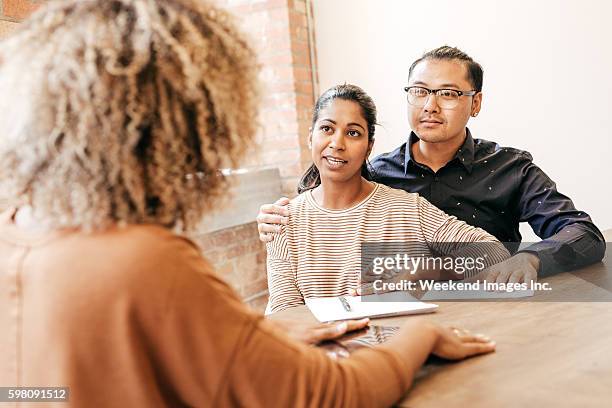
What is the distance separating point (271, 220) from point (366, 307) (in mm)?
561

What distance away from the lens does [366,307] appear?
4.88 feet

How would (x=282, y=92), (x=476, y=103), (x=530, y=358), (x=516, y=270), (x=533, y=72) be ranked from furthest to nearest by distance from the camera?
(x=282, y=92)
(x=533, y=72)
(x=476, y=103)
(x=516, y=270)
(x=530, y=358)

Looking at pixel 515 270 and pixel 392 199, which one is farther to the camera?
pixel 392 199

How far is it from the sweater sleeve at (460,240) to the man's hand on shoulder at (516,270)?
93 mm

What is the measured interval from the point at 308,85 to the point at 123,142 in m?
2.93

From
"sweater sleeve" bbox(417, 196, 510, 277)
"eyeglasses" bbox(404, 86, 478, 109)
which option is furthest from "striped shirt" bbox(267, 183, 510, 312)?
"eyeglasses" bbox(404, 86, 478, 109)

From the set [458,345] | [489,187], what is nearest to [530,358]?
[458,345]

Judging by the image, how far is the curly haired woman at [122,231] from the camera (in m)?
0.77

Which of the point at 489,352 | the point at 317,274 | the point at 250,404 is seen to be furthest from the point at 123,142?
the point at 317,274

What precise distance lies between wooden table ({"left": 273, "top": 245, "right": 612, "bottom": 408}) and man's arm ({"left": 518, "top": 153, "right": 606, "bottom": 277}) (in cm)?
22

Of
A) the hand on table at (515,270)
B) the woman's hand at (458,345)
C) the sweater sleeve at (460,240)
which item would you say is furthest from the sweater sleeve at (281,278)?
the woman's hand at (458,345)

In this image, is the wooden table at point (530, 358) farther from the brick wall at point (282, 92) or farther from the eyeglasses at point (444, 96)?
the brick wall at point (282, 92)

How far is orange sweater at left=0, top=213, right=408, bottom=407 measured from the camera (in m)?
0.76

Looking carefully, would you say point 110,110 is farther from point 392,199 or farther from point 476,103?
point 476,103
